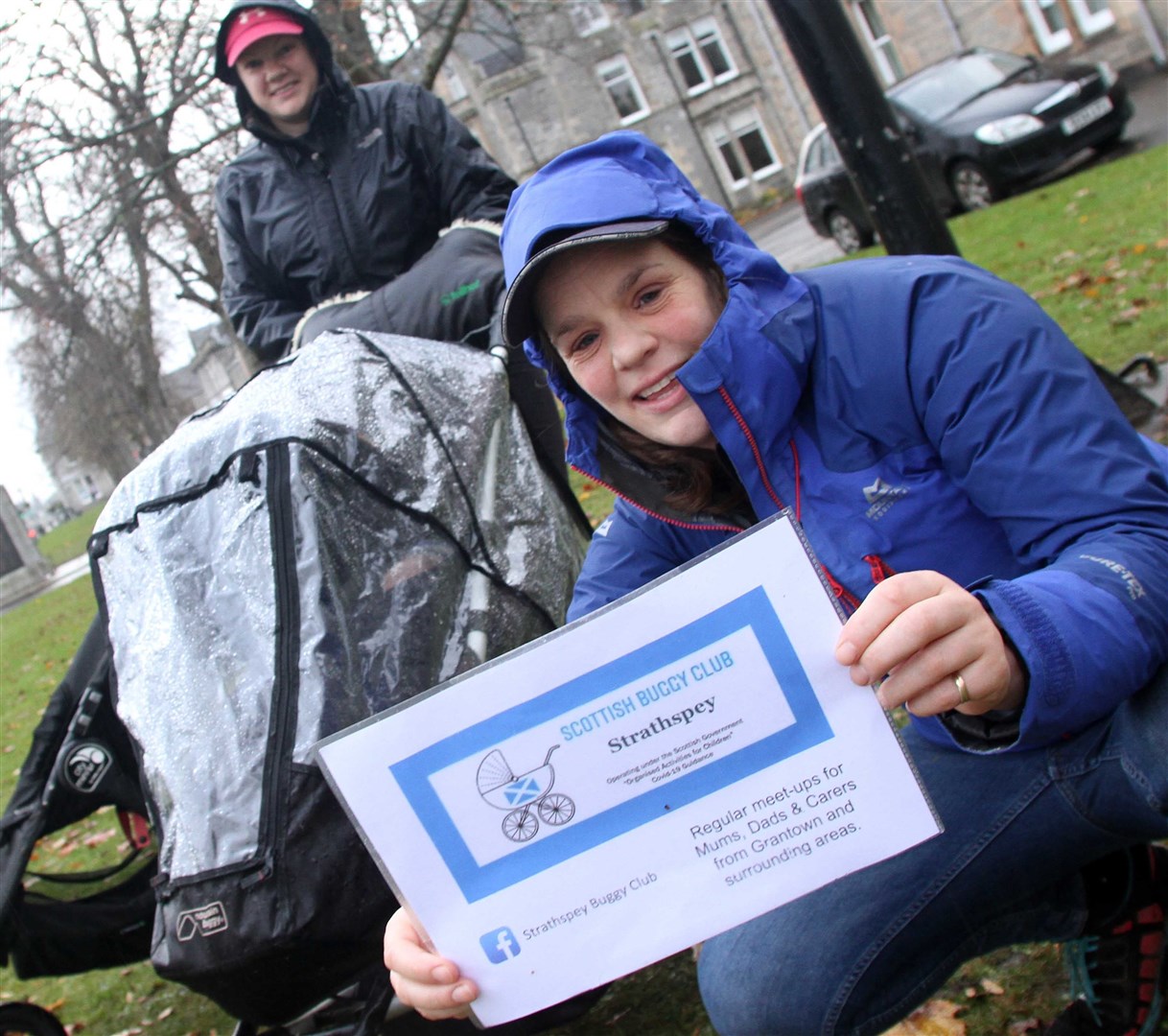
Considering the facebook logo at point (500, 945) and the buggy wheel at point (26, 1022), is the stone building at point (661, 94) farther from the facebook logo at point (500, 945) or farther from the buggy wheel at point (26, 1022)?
the facebook logo at point (500, 945)

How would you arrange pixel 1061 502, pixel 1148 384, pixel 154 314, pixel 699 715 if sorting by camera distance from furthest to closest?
pixel 154 314, pixel 1148 384, pixel 1061 502, pixel 699 715

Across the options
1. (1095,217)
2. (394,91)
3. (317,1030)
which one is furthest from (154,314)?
(317,1030)

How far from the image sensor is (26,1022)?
10.5 ft

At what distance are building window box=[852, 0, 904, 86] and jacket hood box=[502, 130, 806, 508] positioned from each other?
93.5ft

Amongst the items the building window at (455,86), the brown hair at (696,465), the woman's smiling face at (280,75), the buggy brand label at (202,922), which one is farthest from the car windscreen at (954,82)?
the building window at (455,86)

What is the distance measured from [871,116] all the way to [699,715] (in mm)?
3028

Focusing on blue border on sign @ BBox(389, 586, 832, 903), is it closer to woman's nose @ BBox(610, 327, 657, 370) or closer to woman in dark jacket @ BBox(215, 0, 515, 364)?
woman's nose @ BBox(610, 327, 657, 370)

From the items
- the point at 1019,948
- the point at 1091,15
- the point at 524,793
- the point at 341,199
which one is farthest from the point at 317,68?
the point at 1091,15

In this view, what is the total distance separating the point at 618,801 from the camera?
1.60 m

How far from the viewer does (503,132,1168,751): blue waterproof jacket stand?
64.2 inches

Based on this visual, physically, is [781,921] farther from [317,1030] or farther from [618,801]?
[317,1030]

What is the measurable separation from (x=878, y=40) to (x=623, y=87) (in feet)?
43.2

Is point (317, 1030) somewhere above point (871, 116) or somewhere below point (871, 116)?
below

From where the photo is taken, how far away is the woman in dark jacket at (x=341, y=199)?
3.55 meters
